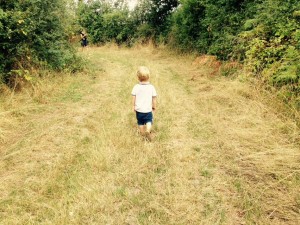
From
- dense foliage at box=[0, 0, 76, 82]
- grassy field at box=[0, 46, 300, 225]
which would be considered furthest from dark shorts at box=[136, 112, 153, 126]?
dense foliage at box=[0, 0, 76, 82]

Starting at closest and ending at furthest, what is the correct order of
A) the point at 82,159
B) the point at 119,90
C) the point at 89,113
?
1. the point at 82,159
2. the point at 89,113
3. the point at 119,90

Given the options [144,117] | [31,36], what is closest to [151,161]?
[144,117]

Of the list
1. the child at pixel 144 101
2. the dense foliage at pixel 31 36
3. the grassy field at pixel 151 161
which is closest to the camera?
the grassy field at pixel 151 161

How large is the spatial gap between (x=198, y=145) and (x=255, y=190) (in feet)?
4.63

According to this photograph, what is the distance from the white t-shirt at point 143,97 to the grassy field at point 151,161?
515mm

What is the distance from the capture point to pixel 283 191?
335 cm

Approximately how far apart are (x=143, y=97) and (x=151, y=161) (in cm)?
134

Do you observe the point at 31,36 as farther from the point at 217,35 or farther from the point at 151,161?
the point at 217,35

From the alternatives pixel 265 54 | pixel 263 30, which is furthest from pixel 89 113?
pixel 263 30

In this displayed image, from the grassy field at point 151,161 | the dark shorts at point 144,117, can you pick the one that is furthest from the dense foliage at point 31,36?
the dark shorts at point 144,117

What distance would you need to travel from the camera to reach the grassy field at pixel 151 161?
3090mm

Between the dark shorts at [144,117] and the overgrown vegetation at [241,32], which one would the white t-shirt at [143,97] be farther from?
the overgrown vegetation at [241,32]

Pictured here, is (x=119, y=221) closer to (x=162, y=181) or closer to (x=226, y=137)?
(x=162, y=181)

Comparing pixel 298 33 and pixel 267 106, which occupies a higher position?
pixel 298 33
